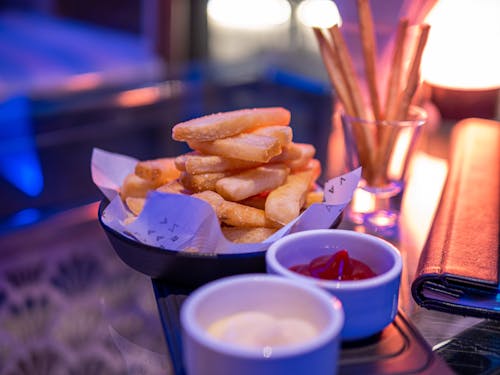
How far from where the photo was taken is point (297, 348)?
594mm

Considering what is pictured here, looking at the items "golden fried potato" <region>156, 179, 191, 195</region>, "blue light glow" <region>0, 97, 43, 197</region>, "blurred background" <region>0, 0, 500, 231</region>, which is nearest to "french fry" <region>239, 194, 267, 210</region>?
"golden fried potato" <region>156, 179, 191, 195</region>

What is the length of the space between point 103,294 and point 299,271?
84 centimetres

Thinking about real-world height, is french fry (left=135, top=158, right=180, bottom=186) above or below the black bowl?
above

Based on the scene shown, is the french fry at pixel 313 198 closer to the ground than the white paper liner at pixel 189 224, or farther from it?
closer to the ground

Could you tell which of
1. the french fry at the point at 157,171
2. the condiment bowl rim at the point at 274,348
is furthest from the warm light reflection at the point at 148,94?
the condiment bowl rim at the point at 274,348

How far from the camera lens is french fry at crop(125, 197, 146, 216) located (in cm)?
105

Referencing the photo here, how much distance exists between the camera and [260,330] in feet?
2.19

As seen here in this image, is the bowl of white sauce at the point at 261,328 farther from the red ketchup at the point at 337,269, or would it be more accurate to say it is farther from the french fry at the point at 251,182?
the french fry at the point at 251,182

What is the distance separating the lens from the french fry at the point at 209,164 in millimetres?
994

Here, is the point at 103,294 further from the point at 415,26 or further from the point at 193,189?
the point at 415,26

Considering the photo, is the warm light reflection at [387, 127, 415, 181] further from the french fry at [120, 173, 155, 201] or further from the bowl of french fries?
the french fry at [120, 173, 155, 201]

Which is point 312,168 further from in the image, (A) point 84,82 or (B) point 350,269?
(A) point 84,82

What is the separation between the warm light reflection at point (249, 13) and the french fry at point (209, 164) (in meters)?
3.24

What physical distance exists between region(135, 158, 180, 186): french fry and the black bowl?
0.15 m
